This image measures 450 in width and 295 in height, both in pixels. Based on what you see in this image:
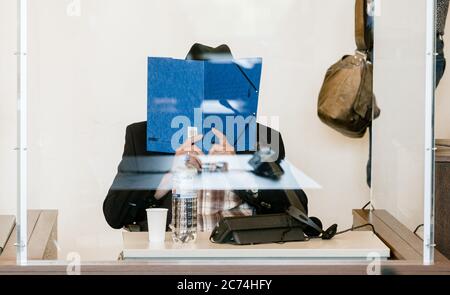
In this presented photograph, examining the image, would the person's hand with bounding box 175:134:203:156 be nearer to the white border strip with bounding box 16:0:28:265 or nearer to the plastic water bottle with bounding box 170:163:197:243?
the plastic water bottle with bounding box 170:163:197:243

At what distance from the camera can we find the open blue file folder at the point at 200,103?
8.32 ft

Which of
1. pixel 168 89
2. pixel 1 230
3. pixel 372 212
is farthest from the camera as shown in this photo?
pixel 372 212

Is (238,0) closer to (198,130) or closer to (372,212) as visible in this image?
(198,130)

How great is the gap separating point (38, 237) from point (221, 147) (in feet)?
2.42

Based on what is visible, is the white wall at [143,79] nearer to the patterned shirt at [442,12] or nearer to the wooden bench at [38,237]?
the wooden bench at [38,237]

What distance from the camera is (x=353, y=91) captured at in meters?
2.86

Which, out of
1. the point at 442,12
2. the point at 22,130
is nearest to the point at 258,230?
the point at 22,130

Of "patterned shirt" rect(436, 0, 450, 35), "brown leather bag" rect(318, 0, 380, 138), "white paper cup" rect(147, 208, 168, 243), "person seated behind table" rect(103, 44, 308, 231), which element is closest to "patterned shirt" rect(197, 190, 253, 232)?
"person seated behind table" rect(103, 44, 308, 231)

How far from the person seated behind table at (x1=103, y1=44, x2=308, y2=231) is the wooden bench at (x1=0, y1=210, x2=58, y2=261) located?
0.82 ft

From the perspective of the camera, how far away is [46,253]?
2064 millimetres

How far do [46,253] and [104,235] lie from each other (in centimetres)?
32

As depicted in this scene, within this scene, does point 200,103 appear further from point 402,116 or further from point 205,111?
point 402,116

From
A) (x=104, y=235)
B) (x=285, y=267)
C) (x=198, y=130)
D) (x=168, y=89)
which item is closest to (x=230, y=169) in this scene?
(x=198, y=130)

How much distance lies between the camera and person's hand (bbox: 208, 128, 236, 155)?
8.50 ft
